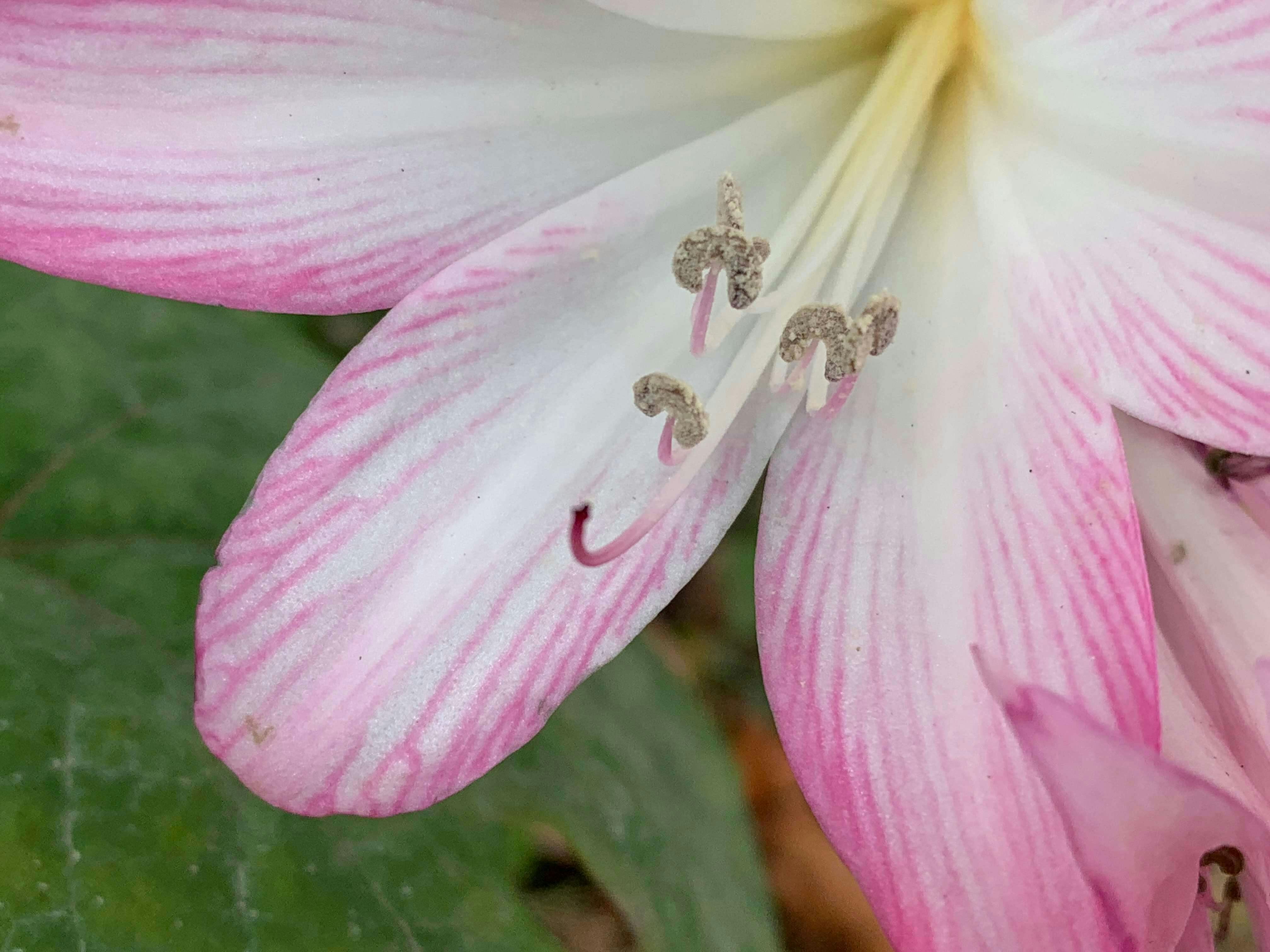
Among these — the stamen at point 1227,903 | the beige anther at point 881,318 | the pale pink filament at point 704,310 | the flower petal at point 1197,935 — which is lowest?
the flower petal at point 1197,935

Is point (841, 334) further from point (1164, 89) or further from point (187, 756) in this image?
point (187, 756)

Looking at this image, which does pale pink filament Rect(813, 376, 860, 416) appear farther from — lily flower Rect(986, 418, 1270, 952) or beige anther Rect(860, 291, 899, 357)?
lily flower Rect(986, 418, 1270, 952)

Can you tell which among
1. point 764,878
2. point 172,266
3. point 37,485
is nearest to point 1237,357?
point 172,266

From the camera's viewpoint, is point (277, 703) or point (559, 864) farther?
point (559, 864)

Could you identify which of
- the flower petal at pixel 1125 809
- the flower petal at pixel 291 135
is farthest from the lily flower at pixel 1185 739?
the flower petal at pixel 291 135

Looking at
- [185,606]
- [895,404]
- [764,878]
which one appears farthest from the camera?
[764,878]

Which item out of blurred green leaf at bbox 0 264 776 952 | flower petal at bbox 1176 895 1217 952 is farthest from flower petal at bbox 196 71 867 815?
flower petal at bbox 1176 895 1217 952

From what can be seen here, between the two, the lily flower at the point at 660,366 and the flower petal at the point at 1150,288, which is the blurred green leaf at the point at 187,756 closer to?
the lily flower at the point at 660,366

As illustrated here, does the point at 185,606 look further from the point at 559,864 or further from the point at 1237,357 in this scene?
the point at 1237,357
